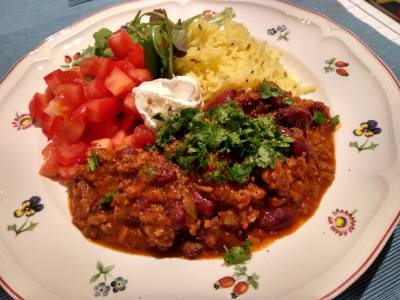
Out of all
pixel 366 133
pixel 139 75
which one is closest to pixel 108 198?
pixel 139 75

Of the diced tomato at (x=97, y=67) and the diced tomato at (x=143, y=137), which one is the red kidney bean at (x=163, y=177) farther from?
the diced tomato at (x=97, y=67)

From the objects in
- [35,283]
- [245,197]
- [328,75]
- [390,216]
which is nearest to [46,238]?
[35,283]

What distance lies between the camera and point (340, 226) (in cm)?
344

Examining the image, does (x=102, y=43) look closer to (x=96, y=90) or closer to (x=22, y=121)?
(x=96, y=90)

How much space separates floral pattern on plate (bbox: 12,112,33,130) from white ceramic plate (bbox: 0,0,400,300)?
0.01m

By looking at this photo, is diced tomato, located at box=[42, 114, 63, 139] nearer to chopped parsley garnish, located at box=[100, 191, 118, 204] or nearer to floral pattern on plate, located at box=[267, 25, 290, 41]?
chopped parsley garnish, located at box=[100, 191, 118, 204]

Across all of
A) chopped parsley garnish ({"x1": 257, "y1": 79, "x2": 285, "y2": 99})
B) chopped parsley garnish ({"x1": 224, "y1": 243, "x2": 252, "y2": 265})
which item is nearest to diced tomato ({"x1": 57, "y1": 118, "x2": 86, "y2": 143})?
chopped parsley garnish ({"x1": 257, "y1": 79, "x2": 285, "y2": 99})

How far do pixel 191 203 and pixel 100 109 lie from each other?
162cm

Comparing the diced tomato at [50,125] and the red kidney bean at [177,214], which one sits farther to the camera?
the diced tomato at [50,125]

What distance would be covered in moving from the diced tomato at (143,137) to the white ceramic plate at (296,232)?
92 cm

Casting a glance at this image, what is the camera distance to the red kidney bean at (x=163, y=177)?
140 inches

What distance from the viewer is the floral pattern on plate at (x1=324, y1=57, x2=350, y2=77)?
4699mm

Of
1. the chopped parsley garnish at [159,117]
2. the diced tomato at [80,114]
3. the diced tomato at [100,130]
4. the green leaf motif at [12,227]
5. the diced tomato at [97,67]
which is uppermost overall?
the diced tomato at [97,67]

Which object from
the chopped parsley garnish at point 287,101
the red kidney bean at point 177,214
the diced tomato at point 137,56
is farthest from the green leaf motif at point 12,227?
the chopped parsley garnish at point 287,101
